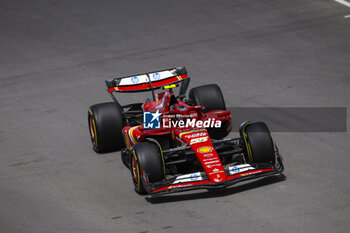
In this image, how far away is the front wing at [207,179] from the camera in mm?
10664

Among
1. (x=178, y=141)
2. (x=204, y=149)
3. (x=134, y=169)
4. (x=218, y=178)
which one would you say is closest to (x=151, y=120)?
(x=178, y=141)

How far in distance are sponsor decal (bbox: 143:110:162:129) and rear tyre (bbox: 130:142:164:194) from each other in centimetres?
78

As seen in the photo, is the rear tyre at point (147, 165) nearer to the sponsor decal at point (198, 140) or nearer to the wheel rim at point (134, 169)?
the wheel rim at point (134, 169)

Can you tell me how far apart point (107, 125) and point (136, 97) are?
386 centimetres

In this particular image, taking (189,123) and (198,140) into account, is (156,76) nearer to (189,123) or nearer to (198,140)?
(189,123)

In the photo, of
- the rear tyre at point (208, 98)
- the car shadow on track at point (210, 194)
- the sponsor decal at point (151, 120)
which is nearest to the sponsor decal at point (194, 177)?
the car shadow on track at point (210, 194)

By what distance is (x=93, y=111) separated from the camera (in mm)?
13250

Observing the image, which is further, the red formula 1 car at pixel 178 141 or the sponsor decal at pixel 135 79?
the sponsor decal at pixel 135 79

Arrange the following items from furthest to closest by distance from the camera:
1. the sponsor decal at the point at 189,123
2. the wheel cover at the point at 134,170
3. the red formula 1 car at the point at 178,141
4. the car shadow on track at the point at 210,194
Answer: the sponsor decal at the point at 189,123, the wheel cover at the point at 134,170, the car shadow on track at the point at 210,194, the red formula 1 car at the point at 178,141

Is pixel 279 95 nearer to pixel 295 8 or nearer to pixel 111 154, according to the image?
pixel 111 154

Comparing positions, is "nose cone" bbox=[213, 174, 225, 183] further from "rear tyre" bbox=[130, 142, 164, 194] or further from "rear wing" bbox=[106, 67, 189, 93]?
Result: "rear wing" bbox=[106, 67, 189, 93]

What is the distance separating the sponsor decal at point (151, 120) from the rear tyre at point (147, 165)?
78 cm

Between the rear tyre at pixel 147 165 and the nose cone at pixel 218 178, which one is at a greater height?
the rear tyre at pixel 147 165

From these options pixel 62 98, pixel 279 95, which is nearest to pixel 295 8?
pixel 279 95
